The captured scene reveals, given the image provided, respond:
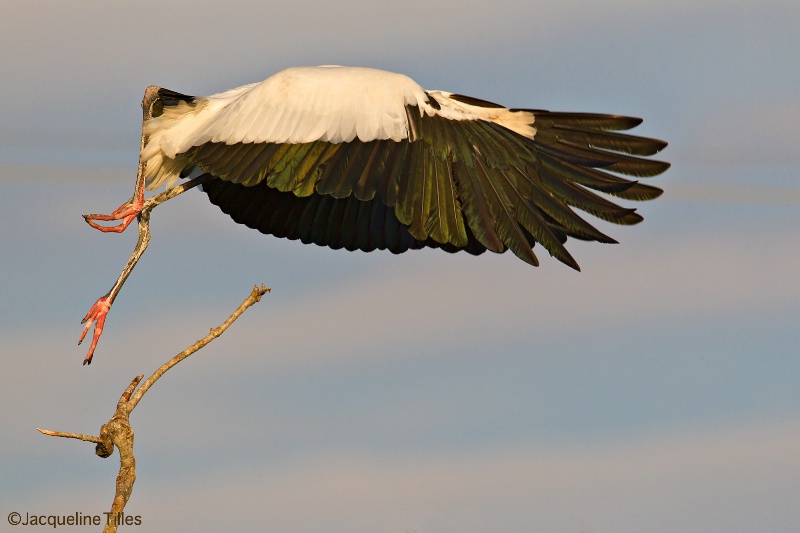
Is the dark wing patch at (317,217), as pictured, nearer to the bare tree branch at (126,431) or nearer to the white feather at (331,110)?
A: the white feather at (331,110)

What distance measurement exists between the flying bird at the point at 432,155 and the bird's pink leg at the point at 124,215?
0.03 m

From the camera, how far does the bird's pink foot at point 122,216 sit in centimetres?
1257

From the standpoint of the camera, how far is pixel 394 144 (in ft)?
38.1

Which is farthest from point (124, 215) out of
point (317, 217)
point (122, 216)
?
point (317, 217)

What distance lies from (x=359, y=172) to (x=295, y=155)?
684 mm

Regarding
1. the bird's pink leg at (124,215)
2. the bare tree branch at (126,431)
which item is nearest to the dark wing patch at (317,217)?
the bird's pink leg at (124,215)

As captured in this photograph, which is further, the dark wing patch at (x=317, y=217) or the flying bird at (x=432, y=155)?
the dark wing patch at (x=317, y=217)

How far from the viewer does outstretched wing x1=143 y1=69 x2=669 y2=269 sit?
11328mm

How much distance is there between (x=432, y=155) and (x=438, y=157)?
0.06 m

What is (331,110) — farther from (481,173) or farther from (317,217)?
(317,217)

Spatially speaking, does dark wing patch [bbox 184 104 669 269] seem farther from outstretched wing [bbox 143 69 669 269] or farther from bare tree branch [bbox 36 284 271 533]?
bare tree branch [bbox 36 284 271 533]

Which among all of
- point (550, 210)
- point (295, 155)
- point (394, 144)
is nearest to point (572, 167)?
point (550, 210)

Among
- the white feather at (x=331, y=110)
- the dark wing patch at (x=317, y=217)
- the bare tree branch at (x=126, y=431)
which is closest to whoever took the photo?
the bare tree branch at (x=126, y=431)

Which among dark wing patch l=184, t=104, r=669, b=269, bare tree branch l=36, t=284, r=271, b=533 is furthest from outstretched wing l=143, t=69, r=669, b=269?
bare tree branch l=36, t=284, r=271, b=533
